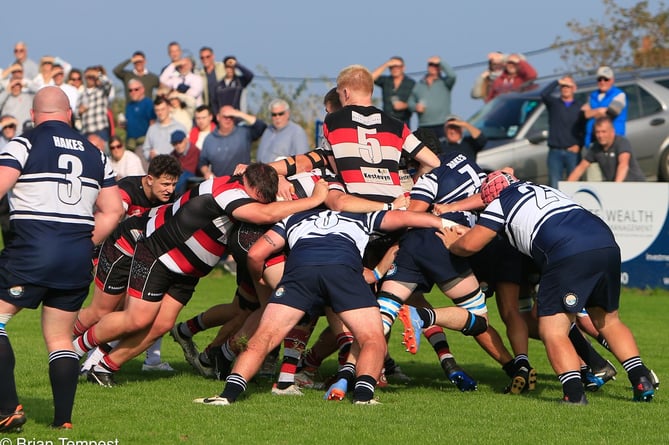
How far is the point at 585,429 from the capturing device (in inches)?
317

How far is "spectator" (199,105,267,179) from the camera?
61.3 ft

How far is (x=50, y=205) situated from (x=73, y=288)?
540mm

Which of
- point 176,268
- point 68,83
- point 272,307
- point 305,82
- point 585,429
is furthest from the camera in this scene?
point 305,82

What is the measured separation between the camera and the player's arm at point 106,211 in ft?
26.2

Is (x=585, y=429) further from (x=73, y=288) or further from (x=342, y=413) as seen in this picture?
(x=73, y=288)

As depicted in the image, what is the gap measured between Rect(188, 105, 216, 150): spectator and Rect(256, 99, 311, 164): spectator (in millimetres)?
1832

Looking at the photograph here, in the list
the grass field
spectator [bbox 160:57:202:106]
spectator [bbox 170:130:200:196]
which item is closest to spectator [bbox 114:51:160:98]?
spectator [bbox 160:57:202:106]

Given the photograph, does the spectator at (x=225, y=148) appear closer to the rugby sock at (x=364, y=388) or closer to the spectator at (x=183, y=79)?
the spectator at (x=183, y=79)

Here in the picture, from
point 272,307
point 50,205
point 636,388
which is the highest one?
point 50,205

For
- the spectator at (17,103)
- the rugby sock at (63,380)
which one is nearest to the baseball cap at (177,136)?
the spectator at (17,103)

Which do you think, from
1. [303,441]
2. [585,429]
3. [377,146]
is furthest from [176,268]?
[585,429]

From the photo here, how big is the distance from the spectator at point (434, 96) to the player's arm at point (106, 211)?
12.4 metres

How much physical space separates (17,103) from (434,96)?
25.0 ft

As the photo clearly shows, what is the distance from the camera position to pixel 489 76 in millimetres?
22344
